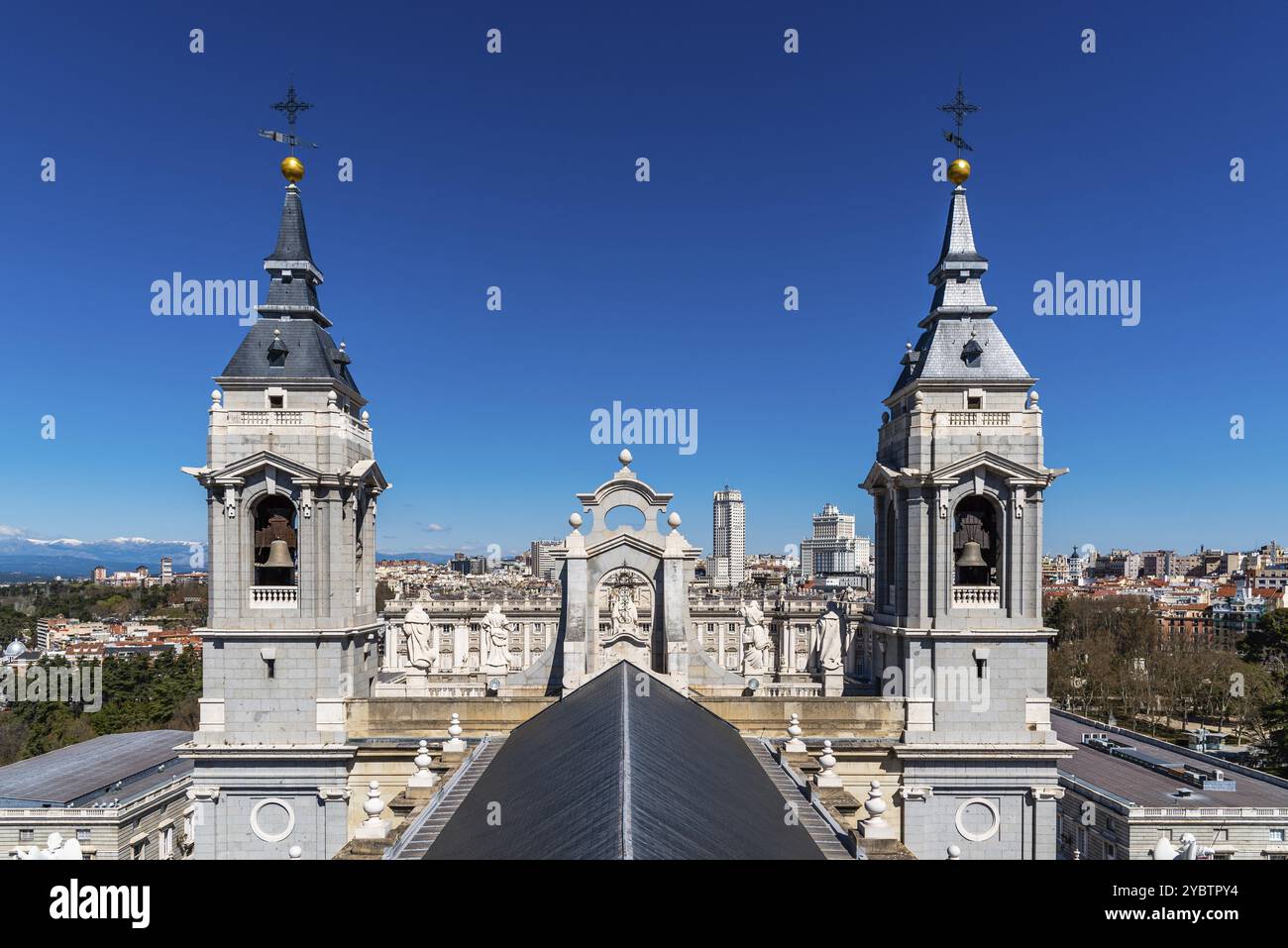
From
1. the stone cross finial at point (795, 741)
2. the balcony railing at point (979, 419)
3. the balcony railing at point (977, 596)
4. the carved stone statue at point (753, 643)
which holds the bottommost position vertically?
the stone cross finial at point (795, 741)

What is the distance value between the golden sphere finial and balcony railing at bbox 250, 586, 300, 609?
13.3 m

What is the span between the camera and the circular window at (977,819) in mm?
21766

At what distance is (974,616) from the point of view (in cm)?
2236

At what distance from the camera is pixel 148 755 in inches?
1881

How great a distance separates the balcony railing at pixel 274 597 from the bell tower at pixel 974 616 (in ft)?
59.3

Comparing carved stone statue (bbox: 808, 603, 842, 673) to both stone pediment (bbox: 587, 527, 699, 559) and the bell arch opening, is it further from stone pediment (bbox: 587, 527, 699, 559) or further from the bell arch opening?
stone pediment (bbox: 587, 527, 699, 559)

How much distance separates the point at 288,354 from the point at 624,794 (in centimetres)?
1849

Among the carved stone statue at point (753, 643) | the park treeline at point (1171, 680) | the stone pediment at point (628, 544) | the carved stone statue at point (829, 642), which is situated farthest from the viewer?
the park treeline at point (1171, 680)

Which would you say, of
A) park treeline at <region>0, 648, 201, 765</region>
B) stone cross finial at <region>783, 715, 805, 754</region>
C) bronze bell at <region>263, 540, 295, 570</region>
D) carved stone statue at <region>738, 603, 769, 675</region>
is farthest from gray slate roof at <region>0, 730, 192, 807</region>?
stone cross finial at <region>783, 715, 805, 754</region>

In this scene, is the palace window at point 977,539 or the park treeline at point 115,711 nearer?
the palace window at point 977,539

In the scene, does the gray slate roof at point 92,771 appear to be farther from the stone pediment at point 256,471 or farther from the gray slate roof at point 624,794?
the gray slate roof at point 624,794

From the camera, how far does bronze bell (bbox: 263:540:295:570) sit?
22298 millimetres

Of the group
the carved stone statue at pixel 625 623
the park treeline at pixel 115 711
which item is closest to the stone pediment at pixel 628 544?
the carved stone statue at pixel 625 623
